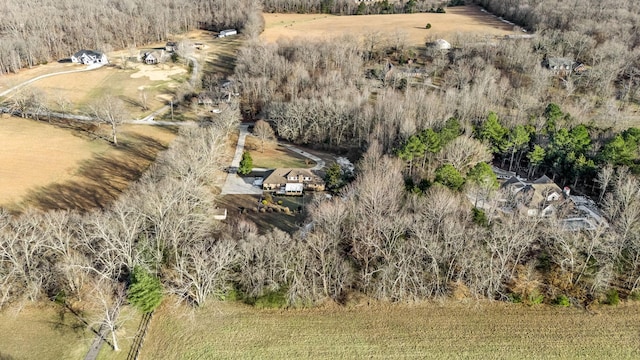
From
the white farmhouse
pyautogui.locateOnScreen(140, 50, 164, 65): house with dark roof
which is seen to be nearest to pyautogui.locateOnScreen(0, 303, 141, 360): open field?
pyautogui.locateOnScreen(140, 50, 164, 65): house with dark roof

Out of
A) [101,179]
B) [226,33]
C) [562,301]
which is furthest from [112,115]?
[562,301]

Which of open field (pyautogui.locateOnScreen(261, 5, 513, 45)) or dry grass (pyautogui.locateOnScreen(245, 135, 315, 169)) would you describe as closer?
dry grass (pyautogui.locateOnScreen(245, 135, 315, 169))

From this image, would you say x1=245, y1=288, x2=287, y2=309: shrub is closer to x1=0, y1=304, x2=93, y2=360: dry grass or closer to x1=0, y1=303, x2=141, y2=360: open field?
x1=0, y1=303, x2=141, y2=360: open field

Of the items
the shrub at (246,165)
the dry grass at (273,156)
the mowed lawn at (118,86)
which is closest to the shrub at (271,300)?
the shrub at (246,165)

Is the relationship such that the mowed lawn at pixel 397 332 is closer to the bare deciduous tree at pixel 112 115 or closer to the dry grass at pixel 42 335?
the dry grass at pixel 42 335

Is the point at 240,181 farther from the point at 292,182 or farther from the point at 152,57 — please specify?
the point at 152,57
